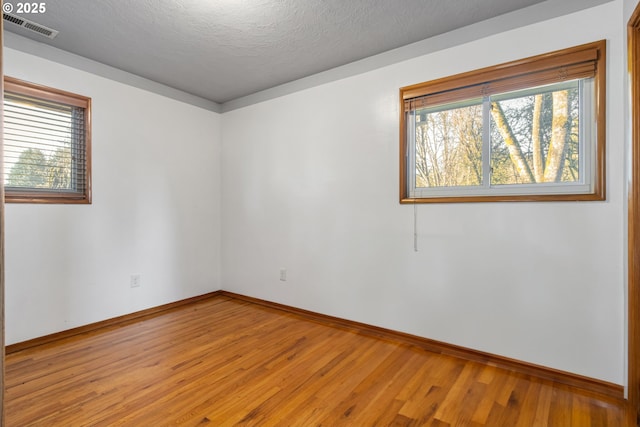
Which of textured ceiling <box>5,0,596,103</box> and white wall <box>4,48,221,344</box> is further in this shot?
white wall <box>4,48,221,344</box>

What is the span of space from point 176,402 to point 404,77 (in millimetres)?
2793

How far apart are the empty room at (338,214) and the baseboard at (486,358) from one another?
0.05 ft

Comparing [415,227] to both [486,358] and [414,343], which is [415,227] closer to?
[414,343]

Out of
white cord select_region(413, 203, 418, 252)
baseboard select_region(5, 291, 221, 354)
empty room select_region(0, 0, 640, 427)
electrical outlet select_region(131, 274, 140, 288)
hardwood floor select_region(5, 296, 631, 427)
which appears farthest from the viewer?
electrical outlet select_region(131, 274, 140, 288)

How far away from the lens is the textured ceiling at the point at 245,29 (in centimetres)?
208

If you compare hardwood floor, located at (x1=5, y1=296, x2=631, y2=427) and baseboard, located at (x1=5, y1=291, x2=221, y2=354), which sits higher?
baseboard, located at (x1=5, y1=291, x2=221, y2=354)

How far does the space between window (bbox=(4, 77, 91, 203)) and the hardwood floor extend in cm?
127

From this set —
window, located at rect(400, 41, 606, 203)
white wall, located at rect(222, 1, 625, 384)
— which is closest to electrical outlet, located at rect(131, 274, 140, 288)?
white wall, located at rect(222, 1, 625, 384)

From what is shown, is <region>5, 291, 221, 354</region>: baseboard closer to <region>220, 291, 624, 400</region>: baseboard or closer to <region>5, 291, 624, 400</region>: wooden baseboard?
<region>5, 291, 624, 400</region>: wooden baseboard

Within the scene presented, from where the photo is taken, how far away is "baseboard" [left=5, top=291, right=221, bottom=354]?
2.43 m

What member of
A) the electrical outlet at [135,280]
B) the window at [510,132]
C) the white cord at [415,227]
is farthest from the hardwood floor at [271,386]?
the window at [510,132]

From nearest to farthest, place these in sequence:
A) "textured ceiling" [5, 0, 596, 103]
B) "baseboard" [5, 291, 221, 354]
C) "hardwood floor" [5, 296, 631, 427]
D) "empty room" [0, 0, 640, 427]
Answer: "hardwood floor" [5, 296, 631, 427] < "empty room" [0, 0, 640, 427] < "textured ceiling" [5, 0, 596, 103] < "baseboard" [5, 291, 221, 354]

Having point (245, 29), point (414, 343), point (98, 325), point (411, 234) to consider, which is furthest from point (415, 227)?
point (98, 325)

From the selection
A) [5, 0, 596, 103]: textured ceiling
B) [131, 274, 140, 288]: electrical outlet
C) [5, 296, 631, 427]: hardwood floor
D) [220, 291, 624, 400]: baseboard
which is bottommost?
[5, 296, 631, 427]: hardwood floor
